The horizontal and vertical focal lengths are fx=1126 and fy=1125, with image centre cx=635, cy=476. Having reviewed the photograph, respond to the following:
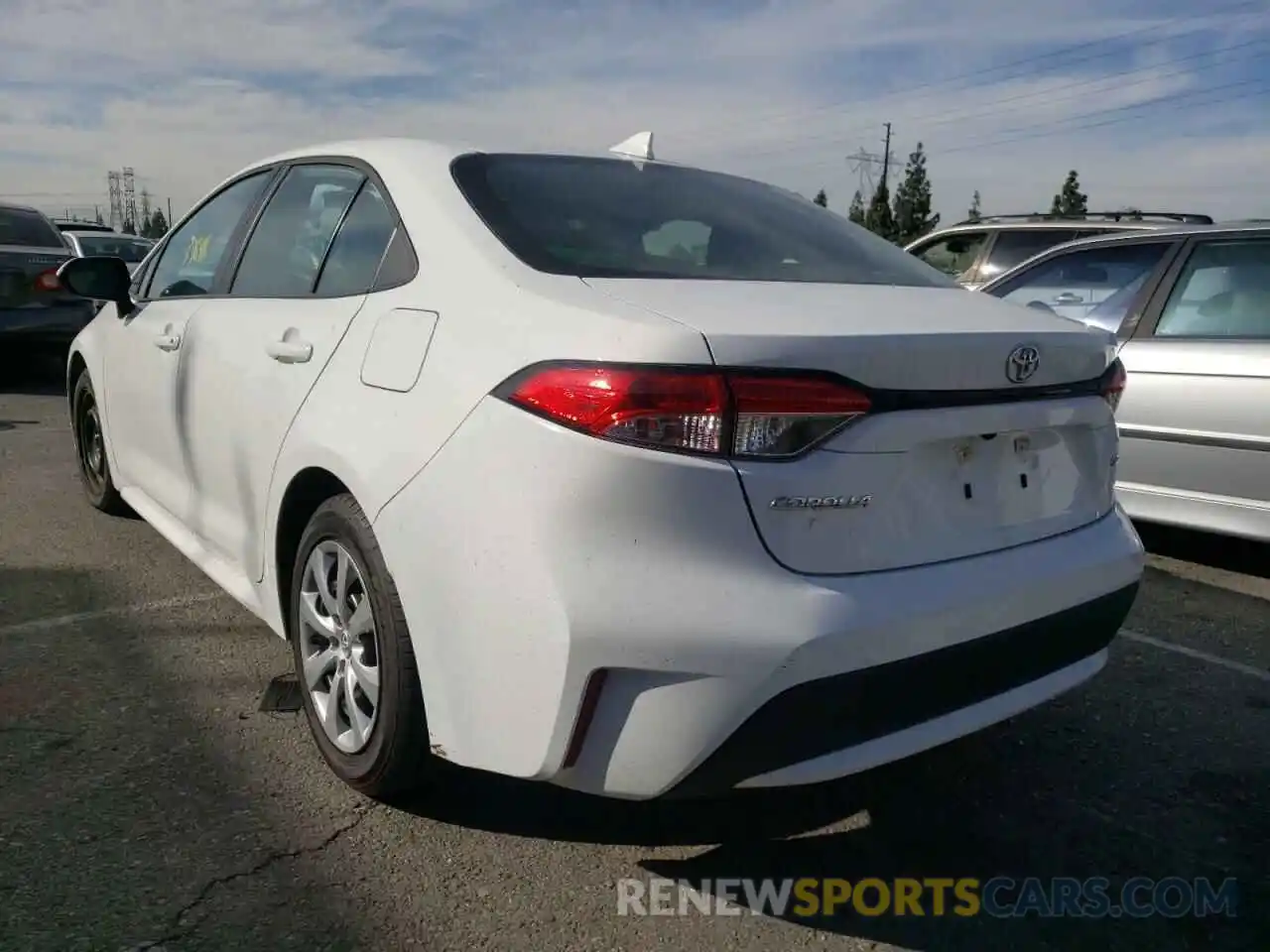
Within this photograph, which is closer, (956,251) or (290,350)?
(290,350)

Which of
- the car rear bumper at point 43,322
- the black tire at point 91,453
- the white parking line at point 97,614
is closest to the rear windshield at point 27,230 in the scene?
the car rear bumper at point 43,322

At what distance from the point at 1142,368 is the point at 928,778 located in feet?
8.88

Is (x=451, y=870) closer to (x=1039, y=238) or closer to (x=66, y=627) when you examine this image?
(x=66, y=627)

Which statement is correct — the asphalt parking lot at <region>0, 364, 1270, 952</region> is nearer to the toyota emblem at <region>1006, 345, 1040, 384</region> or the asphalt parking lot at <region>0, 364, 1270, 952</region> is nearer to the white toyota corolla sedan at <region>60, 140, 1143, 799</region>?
the white toyota corolla sedan at <region>60, 140, 1143, 799</region>

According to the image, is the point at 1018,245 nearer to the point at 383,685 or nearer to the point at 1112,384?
the point at 1112,384

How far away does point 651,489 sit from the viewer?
6.29ft

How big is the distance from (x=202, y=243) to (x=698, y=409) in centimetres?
262

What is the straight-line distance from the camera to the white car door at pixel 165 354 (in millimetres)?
3561

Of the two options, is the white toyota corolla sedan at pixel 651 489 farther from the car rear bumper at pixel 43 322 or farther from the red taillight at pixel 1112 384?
the car rear bumper at pixel 43 322

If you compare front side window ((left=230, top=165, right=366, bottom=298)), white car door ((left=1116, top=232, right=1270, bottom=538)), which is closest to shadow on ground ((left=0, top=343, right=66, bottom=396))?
front side window ((left=230, top=165, right=366, bottom=298))

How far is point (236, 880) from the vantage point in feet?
7.52

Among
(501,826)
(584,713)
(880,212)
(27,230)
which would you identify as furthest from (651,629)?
(880,212)

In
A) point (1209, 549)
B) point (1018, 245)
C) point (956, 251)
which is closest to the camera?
point (1209, 549)

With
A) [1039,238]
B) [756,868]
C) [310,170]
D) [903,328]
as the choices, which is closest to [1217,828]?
[756,868]
